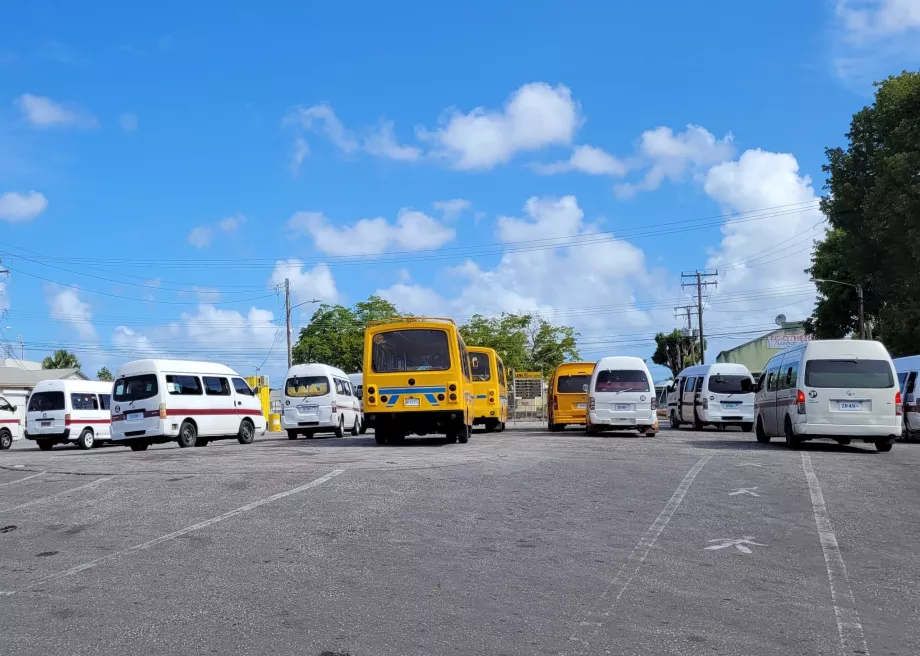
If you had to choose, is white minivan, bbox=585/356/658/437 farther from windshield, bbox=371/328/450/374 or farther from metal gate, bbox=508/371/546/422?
metal gate, bbox=508/371/546/422

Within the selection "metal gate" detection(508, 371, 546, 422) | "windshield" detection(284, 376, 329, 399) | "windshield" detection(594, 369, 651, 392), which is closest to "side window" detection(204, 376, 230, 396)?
"windshield" detection(284, 376, 329, 399)

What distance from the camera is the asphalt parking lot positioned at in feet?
17.6

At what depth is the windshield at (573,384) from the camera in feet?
101

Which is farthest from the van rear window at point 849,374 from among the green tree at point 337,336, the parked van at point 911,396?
the green tree at point 337,336

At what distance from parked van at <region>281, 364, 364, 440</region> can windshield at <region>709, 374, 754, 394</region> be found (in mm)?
12350

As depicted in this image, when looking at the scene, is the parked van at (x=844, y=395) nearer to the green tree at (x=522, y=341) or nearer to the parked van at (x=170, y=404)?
the parked van at (x=170, y=404)

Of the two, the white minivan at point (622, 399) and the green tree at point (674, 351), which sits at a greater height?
the green tree at point (674, 351)

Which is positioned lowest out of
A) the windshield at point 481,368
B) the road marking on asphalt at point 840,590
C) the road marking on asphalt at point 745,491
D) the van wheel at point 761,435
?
the road marking on asphalt at point 840,590

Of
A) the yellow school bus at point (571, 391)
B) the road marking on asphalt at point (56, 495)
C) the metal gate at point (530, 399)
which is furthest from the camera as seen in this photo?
the metal gate at point (530, 399)

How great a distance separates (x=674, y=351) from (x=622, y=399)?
9716cm

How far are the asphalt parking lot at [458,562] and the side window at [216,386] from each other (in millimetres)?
11106

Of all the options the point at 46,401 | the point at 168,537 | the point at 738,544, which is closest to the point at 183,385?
the point at 46,401

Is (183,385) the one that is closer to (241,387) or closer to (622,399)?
(241,387)

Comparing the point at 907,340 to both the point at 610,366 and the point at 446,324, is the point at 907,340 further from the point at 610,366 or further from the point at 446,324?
the point at 446,324
